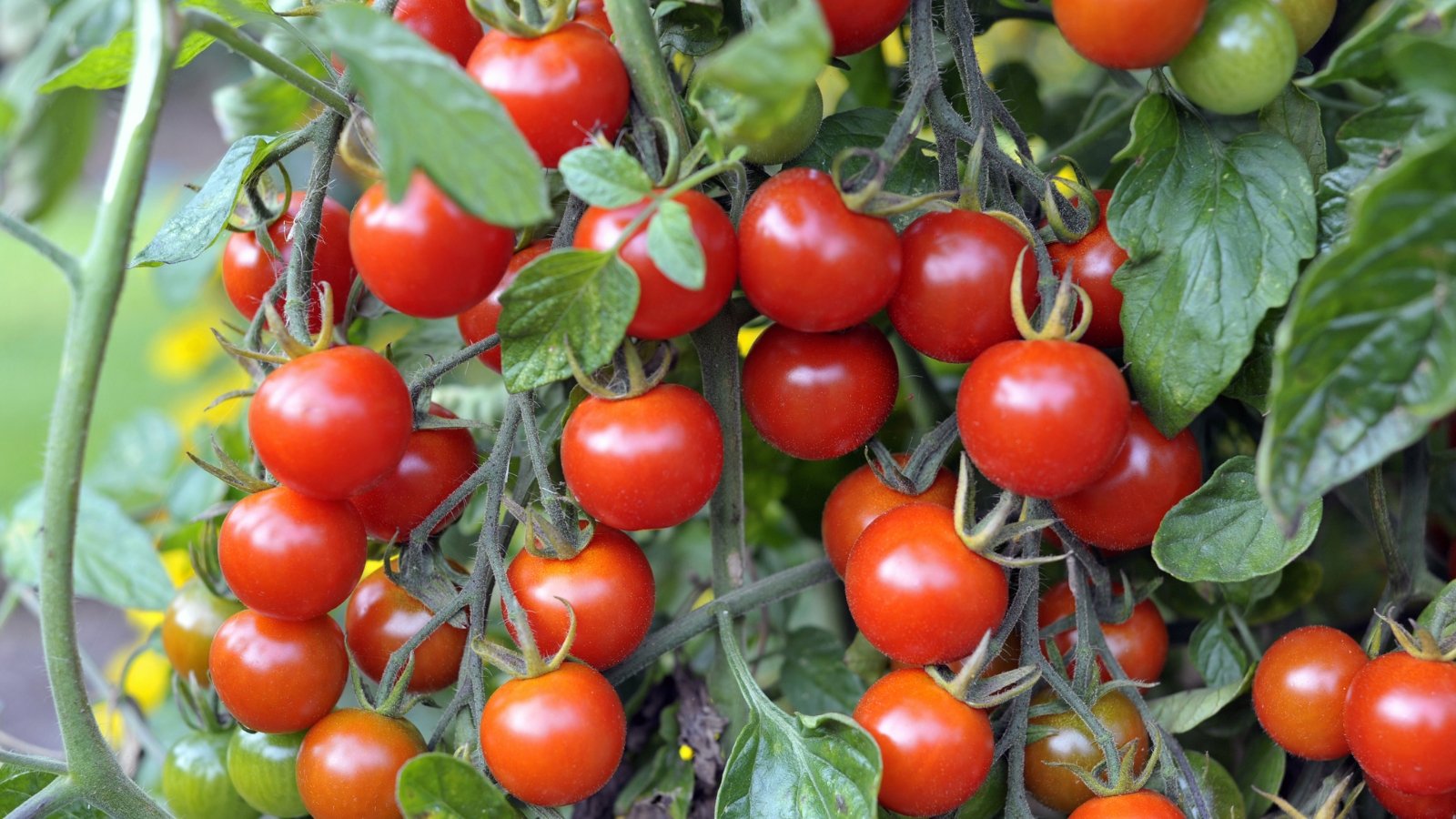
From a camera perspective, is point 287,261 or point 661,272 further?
point 287,261

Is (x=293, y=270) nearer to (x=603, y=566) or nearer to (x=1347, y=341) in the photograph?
(x=603, y=566)

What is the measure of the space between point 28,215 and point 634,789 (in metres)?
0.57

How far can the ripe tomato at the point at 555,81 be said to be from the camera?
1.57ft

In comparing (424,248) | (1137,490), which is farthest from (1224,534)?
(424,248)

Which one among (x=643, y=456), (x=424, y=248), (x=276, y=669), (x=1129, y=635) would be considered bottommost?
(x=1129, y=635)

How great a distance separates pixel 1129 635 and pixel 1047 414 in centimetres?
22

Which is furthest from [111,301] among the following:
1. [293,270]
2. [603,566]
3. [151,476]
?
[151,476]

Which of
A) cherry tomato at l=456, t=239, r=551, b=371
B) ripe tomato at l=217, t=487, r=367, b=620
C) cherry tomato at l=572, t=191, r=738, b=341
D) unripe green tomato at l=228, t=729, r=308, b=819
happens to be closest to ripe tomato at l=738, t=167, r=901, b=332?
cherry tomato at l=572, t=191, r=738, b=341

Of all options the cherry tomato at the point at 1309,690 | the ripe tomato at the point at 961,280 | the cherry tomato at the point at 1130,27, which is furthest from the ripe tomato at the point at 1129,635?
the cherry tomato at the point at 1130,27

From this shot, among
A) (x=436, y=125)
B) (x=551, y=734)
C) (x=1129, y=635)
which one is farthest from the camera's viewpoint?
(x=1129, y=635)

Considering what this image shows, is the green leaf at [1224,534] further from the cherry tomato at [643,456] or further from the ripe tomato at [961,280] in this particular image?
the cherry tomato at [643,456]

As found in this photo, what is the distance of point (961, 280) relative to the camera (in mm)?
517

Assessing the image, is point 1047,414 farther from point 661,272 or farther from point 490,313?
point 490,313

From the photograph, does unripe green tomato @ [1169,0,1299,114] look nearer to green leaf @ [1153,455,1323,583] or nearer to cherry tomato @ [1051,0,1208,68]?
cherry tomato @ [1051,0,1208,68]
